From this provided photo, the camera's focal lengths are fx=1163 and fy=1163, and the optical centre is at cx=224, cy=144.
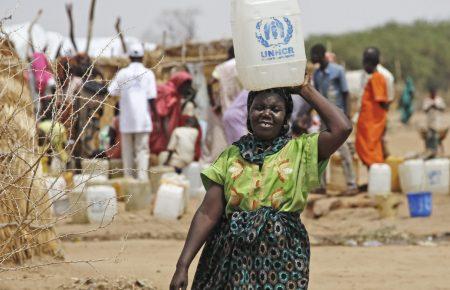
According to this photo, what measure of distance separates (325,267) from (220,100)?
4173mm

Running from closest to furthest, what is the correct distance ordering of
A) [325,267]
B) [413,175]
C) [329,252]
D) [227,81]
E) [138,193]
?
1. [325,267]
2. [329,252]
3. [227,81]
4. [138,193]
5. [413,175]

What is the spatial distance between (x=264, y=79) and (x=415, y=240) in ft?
17.6

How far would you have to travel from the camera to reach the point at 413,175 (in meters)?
12.2

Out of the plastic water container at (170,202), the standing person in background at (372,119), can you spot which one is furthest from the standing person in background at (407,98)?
the plastic water container at (170,202)

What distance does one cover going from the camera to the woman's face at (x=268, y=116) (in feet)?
14.6

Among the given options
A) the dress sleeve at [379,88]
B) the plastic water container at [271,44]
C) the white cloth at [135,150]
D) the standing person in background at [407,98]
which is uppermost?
the plastic water container at [271,44]

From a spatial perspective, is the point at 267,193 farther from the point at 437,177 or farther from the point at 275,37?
the point at 437,177

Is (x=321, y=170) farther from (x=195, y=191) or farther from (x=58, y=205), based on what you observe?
(x=195, y=191)

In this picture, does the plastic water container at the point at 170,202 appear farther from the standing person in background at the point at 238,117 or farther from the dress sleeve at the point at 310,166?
the dress sleeve at the point at 310,166

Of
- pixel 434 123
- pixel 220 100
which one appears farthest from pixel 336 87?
pixel 434 123

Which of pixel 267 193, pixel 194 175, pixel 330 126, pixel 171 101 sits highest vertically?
pixel 330 126

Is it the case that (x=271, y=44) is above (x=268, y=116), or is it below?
above

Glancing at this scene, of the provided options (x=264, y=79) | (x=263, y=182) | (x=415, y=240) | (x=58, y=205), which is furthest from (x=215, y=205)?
(x=58, y=205)

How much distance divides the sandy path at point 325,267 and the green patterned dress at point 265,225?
180 cm
